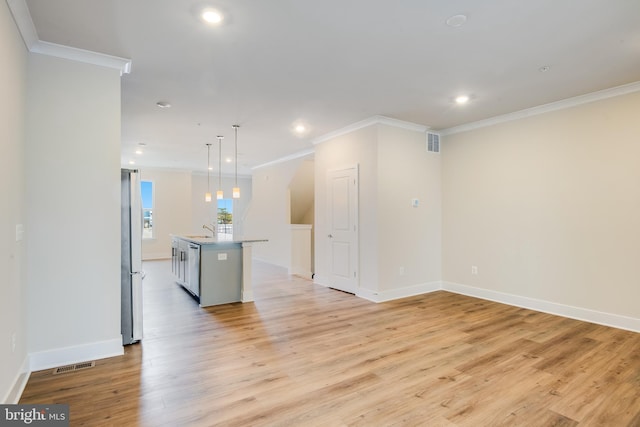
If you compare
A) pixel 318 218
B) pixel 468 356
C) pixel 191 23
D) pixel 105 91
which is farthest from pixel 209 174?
pixel 468 356

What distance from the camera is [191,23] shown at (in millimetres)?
2514

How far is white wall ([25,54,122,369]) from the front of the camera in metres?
2.76

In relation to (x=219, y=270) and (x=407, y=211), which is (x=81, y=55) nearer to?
(x=219, y=270)

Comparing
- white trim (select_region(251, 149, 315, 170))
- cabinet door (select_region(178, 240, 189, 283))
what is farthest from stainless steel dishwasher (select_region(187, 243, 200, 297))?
white trim (select_region(251, 149, 315, 170))

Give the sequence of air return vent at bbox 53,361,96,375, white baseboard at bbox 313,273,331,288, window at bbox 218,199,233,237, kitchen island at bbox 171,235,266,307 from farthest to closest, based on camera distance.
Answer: window at bbox 218,199,233,237 → white baseboard at bbox 313,273,331,288 → kitchen island at bbox 171,235,266,307 → air return vent at bbox 53,361,96,375

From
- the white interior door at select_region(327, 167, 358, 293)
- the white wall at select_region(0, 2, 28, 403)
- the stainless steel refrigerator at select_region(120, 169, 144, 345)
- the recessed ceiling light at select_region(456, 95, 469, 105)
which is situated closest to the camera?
the white wall at select_region(0, 2, 28, 403)

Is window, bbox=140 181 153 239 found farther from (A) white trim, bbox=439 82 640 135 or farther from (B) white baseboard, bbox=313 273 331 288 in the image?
(A) white trim, bbox=439 82 640 135

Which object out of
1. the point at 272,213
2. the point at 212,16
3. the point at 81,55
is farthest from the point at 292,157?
the point at 212,16

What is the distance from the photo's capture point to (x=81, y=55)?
9.58 feet

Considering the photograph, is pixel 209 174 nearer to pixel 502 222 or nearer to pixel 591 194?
pixel 502 222

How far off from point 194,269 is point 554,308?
5.08m

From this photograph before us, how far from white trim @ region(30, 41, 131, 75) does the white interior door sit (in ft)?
11.2

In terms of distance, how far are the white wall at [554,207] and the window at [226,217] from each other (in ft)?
27.4

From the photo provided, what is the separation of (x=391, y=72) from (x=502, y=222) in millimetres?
2979
